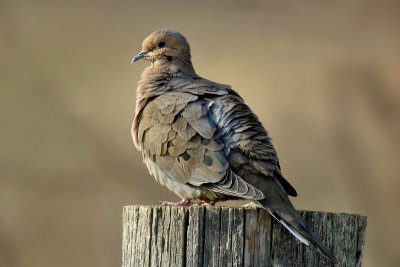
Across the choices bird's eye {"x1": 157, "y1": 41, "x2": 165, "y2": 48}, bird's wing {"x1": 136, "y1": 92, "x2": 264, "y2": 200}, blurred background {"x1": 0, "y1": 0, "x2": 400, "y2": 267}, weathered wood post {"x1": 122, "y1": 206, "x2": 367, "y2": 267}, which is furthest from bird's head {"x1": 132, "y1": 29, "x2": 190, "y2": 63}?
blurred background {"x1": 0, "y1": 0, "x2": 400, "y2": 267}

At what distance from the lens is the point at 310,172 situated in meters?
9.89

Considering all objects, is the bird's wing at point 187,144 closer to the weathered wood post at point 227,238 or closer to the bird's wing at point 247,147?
the bird's wing at point 247,147

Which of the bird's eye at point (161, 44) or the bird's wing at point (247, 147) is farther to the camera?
the bird's eye at point (161, 44)

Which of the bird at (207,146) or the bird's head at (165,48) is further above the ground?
the bird's head at (165,48)

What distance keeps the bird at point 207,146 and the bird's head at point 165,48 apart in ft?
1.21

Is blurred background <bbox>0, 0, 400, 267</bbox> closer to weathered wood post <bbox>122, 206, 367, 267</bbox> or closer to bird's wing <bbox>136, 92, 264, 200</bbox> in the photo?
bird's wing <bbox>136, 92, 264, 200</bbox>

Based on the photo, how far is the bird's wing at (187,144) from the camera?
5.38 meters

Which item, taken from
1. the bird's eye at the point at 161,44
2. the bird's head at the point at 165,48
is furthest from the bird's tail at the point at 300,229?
the bird's eye at the point at 161,44

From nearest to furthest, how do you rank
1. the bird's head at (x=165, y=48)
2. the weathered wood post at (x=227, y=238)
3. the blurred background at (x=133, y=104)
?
the weathered wood post at (x=227, y=238) < the bird's head at (x=165, y=48) < the blurred background at (x=133, y=104)

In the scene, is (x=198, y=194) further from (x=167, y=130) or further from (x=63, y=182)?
(x=63, y=182)

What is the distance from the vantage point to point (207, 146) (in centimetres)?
551

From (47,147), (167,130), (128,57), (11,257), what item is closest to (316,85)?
(128,57)

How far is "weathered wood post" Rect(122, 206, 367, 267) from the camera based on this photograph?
4562 millimetres

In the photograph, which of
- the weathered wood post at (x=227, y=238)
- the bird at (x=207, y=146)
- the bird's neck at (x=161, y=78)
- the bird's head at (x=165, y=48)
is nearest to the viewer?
the weathered wood post at (x=227, y=238)
